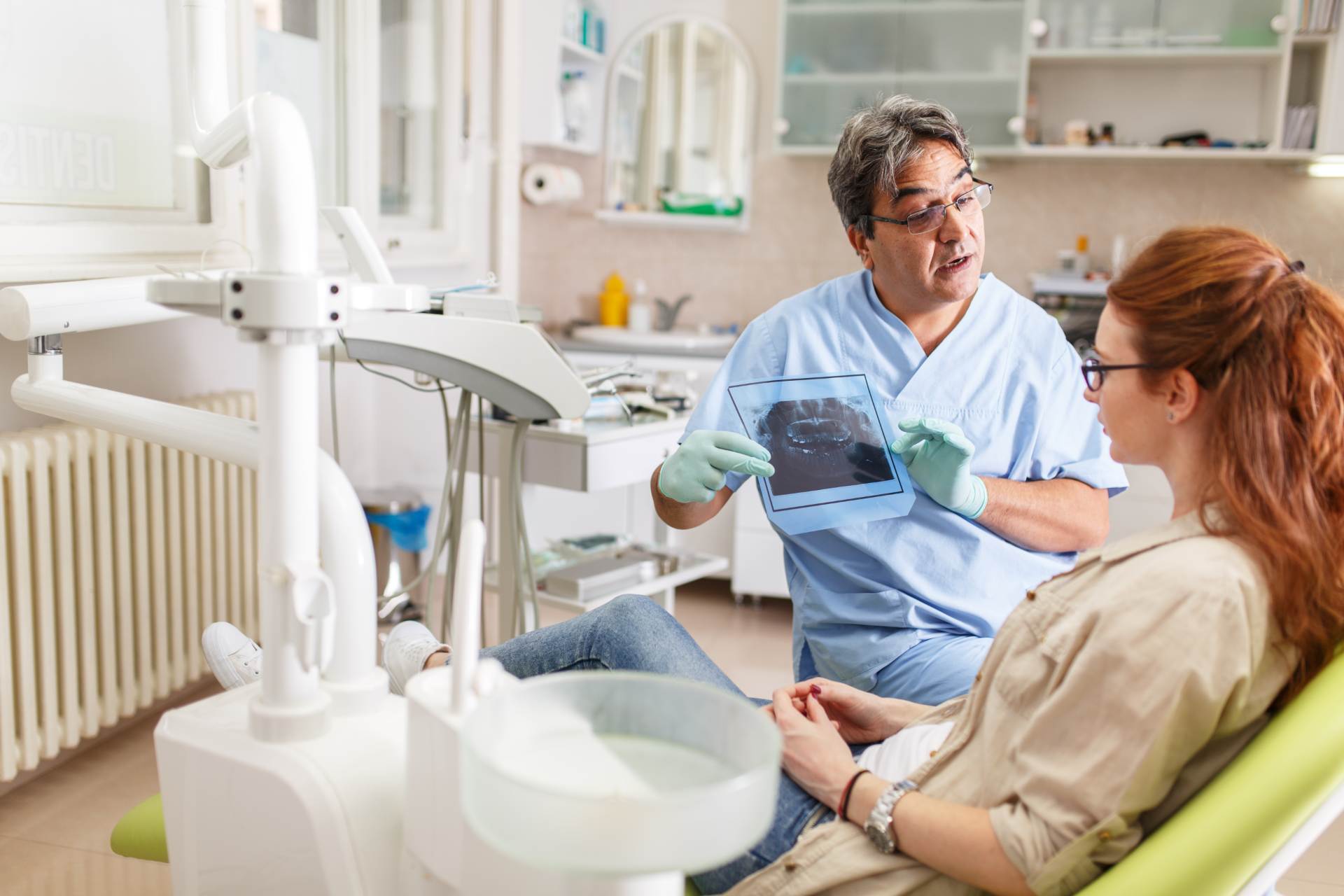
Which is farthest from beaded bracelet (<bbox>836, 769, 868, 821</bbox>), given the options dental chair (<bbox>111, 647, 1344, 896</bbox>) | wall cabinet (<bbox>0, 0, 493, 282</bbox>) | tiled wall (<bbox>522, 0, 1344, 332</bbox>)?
tiled wall (<bbox>522, 0, 1344, 332</bbox>)

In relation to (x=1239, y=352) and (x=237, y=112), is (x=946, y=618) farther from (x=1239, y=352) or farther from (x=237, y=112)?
(x=237, y=112)

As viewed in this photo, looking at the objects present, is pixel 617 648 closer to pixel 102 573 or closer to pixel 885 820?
pixel 885 820

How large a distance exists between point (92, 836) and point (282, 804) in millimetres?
1216

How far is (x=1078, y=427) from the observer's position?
168 centimetres

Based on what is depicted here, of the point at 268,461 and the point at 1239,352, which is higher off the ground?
the point at 1239,352

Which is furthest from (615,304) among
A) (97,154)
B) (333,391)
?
(97,154)

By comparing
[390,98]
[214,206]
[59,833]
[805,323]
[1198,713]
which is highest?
[390,98]

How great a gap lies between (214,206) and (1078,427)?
1.73m

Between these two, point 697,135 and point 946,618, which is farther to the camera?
point 697,135

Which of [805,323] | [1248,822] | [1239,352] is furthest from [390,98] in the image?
[1248,822]

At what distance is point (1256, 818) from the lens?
0.85 metres

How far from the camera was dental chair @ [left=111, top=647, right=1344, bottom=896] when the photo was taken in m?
0.85

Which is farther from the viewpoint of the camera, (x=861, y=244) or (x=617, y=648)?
(x=861, y=244)

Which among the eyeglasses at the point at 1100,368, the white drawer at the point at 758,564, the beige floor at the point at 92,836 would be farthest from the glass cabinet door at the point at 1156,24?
the eyeglasses at the point at 1100,368
